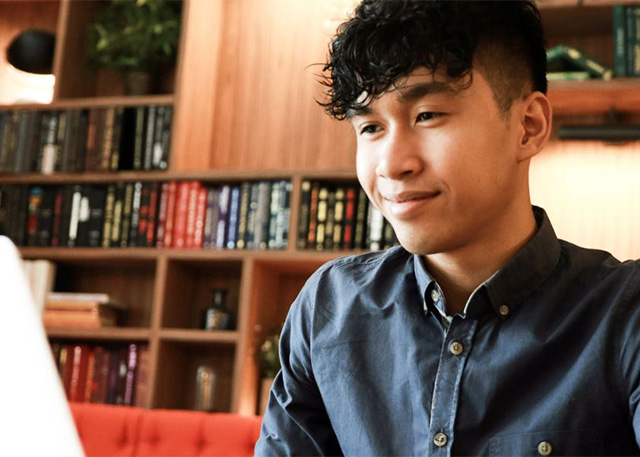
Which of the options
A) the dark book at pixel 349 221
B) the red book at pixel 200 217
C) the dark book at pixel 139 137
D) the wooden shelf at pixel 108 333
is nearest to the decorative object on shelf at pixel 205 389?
the wooden shelf at pixel 108 333

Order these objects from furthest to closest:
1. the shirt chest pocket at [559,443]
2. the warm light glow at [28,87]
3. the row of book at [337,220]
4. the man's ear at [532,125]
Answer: the warm light glow at [28,87] < the row of book at [337,220] < the man's ear at [532,125] < the shirt chest pocket at [559,443]

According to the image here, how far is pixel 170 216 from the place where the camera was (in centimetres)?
313

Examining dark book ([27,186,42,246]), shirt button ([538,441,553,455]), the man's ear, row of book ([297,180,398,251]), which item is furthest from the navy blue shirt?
dark book ([27,186,42,246])

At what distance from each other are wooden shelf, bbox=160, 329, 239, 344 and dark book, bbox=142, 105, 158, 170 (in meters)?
0.62

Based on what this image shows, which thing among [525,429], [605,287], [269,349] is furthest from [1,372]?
[269,349]

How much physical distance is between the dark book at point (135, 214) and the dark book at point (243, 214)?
38 centimetres

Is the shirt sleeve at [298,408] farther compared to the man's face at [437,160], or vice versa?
the shirt sleeve at [298,408]

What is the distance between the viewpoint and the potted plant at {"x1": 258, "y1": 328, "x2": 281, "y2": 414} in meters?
2.96

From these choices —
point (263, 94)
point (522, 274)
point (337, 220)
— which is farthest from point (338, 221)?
point (522, 274)

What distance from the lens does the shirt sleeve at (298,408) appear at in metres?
1.16

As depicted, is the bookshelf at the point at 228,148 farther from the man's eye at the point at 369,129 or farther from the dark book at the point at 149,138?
the man's eye at the point at 369,129

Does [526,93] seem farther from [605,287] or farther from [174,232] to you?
[174,232]

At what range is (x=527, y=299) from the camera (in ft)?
3.51

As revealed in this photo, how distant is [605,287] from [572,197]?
81.6 inches
